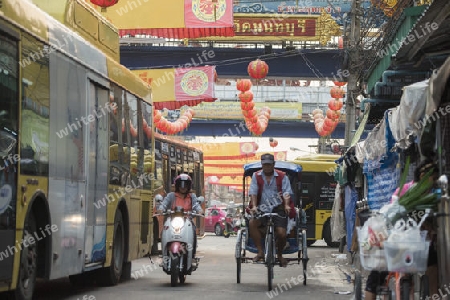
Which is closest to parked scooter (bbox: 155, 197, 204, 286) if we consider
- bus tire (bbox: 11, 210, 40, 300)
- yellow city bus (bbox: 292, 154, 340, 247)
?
bus tire (bbox: 11, 210, 40, 300)

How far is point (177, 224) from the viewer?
14.9 metres

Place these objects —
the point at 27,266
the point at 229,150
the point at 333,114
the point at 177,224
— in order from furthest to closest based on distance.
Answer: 1. the point at 229,150
2. the point at 333,114
3. the point at 177,224
4. the point at 27,266

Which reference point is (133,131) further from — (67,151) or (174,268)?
(67,151)

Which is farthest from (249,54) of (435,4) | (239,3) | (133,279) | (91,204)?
(435,4)

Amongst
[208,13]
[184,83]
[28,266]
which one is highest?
[208,13]

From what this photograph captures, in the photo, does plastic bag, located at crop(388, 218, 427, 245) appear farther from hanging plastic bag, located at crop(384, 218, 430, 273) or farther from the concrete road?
the concrete road

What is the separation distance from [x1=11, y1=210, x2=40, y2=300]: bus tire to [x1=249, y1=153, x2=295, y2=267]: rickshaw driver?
14.6 ft

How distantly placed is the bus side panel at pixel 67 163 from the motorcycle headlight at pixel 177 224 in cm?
247

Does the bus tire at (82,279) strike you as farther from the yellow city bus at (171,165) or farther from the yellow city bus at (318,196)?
the yellow city bus at (318,196)

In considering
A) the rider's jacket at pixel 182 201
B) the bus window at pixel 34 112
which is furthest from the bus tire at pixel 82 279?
the bus window at pixel 34 112

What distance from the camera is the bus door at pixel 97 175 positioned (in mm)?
12922

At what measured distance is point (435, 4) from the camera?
396 inches

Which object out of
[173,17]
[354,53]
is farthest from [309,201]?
[354,53]

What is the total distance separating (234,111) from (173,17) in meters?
30.7
